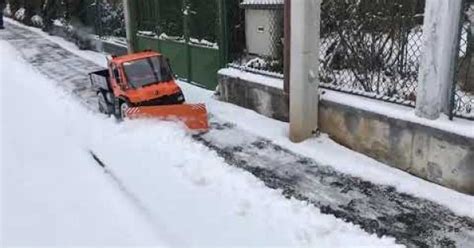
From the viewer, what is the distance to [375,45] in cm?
803

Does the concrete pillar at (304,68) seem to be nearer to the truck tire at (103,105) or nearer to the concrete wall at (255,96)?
the concrete wall at (255,96)

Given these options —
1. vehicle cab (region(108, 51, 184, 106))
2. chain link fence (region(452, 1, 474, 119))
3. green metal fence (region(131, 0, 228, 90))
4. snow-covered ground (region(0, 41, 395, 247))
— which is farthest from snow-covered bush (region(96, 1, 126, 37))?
chain link fence (region(452, 1, 474, 119))

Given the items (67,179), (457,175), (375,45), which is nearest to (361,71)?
(375,45)

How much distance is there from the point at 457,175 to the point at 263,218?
240 centimetres

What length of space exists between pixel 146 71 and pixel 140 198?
3981 mm

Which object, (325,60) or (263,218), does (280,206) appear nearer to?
(263,218)

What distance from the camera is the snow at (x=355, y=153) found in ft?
20.0

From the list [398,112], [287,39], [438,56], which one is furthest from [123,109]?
[438,56]

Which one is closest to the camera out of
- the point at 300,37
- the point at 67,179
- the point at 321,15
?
the point at 67,179

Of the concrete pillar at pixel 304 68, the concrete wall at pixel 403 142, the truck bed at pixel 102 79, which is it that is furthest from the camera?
the truck bed at pixel 102 79

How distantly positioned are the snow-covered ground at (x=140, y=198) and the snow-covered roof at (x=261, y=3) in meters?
3.00

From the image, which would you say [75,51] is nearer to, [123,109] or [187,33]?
[187,33]

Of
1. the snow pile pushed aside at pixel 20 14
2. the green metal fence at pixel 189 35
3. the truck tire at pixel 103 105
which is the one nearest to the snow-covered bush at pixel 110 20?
the green metal fence at pixel 189 35

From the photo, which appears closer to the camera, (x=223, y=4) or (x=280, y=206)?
(x=280, y=206)
